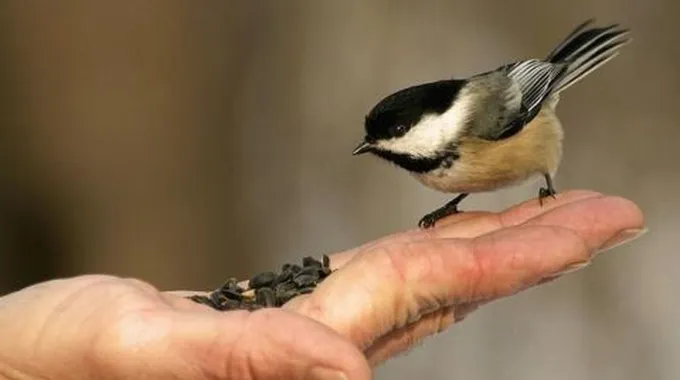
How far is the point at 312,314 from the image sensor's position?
94cm

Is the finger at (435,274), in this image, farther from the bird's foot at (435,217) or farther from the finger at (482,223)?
the bird's foot at (435,217)

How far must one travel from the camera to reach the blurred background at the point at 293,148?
2.06 meters

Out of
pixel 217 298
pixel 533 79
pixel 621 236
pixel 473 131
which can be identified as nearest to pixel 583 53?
pixel 533 79

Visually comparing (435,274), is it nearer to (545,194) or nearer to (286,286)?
(286,286)

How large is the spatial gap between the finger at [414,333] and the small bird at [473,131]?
0.28m

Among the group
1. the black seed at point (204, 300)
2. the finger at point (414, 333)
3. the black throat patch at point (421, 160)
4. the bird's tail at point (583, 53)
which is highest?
the bird's tail at point (583, 53)

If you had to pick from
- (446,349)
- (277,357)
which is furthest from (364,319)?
(446,349)

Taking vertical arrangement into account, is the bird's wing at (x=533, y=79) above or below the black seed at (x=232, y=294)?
above

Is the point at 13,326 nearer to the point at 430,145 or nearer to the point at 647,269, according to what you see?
the point at 430,145

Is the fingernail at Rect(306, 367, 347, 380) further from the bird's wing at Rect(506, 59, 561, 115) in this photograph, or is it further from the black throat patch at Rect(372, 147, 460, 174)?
the bird's wing at Rect(506, 59, 561, 115)

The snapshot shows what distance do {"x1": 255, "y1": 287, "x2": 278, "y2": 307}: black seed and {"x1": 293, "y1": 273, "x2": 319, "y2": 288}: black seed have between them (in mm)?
31

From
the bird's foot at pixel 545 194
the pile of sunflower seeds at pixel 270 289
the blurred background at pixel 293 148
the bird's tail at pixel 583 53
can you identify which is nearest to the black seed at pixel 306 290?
the pile of sunflower seeds at pixel 270 289

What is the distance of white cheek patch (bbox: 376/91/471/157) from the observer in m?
1.37

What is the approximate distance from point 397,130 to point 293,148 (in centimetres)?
90
